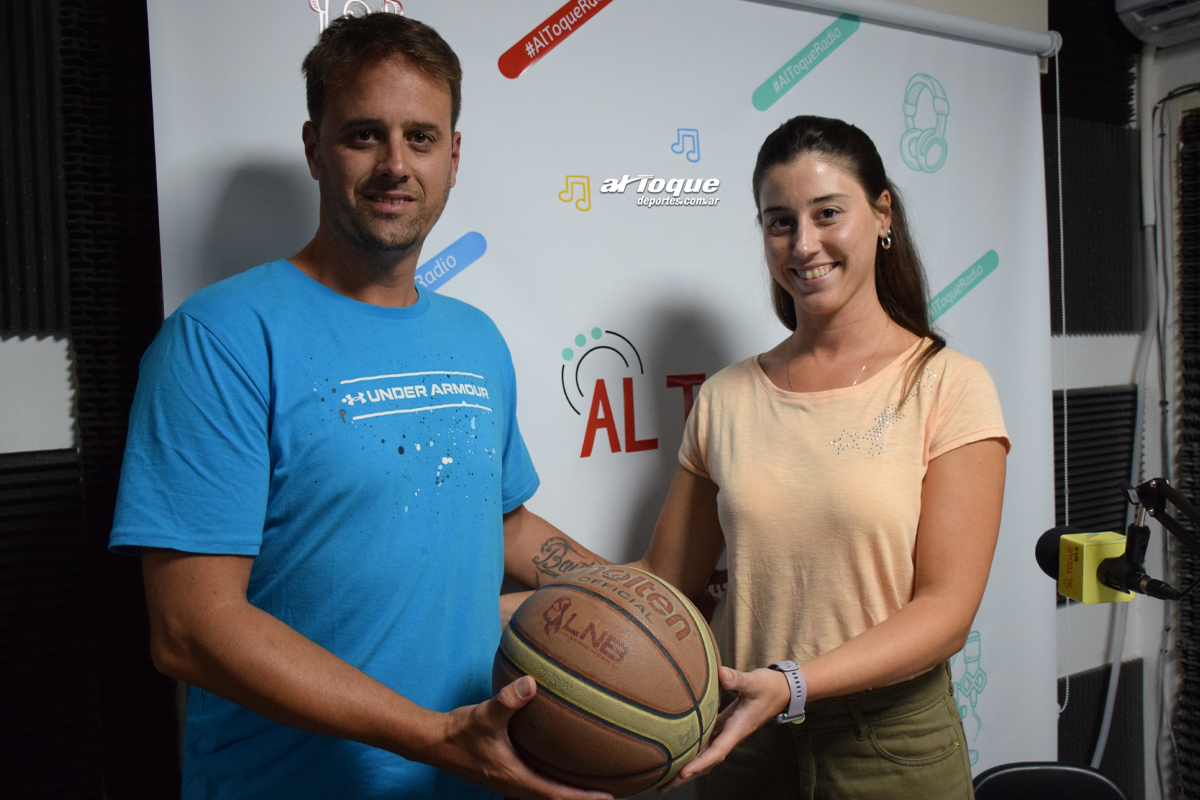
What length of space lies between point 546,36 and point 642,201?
0.39m

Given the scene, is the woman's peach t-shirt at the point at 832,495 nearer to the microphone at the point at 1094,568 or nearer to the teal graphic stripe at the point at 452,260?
the microphone at the point at 1094,568

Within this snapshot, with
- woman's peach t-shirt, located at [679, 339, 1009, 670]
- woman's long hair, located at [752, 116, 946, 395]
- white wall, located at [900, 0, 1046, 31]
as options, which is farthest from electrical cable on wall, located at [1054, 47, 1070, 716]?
woman's peach t-shirt, located at [679, 339, 1009, 670]

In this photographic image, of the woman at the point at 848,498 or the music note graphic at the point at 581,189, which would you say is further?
the music note graphic at the point at 581,189

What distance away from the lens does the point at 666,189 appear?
5.78 feet

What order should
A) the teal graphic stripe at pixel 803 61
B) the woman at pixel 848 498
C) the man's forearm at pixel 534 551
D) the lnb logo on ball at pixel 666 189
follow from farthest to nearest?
the teal graphic stripe at pixel 803 61 < the lnb logo on ball at pixel 666 189 < the man's forearm at pixel 534 551 < the woman at pixel 848 498

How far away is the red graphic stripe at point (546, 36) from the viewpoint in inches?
61.8

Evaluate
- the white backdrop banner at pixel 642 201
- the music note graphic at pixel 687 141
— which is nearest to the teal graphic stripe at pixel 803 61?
the white backdrop banner at pixel 642 201

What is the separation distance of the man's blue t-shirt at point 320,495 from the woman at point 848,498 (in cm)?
45

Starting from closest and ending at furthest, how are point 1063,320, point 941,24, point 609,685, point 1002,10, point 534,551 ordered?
point 609,685, point 534,551, point 941,24, point 1002,10, point 1063,320

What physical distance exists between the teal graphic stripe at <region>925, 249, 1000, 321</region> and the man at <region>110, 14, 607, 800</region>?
1426 mm

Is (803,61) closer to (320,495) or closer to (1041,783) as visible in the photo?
(320,495)

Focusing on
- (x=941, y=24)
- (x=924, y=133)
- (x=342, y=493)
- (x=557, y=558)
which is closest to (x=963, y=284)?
(x=924, y=133)

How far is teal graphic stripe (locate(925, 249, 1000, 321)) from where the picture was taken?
7.01 ft

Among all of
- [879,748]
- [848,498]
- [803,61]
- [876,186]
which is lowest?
[879,748]
